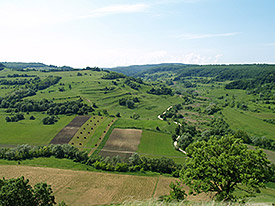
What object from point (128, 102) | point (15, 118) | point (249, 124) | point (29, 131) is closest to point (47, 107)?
point (15, 118)

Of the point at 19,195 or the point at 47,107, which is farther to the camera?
the point at 47,107

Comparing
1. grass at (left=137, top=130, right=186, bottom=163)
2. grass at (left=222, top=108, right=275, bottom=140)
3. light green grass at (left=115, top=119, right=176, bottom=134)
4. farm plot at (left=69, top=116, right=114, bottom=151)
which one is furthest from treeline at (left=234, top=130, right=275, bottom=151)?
farm plot at (left=69, top=116, right=114, bottom=151)

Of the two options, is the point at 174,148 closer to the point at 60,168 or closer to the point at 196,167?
the point at 60,168

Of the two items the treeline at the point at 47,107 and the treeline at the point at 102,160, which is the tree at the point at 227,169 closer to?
the treeline at the point at 102,160

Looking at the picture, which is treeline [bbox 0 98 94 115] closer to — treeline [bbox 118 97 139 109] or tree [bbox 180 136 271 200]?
treeline [bbox 118 97 139 109]

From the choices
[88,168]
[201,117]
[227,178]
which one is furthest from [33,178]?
[201,117]

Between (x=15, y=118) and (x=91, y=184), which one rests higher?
(x=15, y=118)

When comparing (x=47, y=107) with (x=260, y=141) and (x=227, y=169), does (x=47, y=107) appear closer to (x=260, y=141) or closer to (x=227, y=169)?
(x=260, y=141)

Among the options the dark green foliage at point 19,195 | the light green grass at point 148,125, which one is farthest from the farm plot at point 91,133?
the dark green foliage at point 19,195
